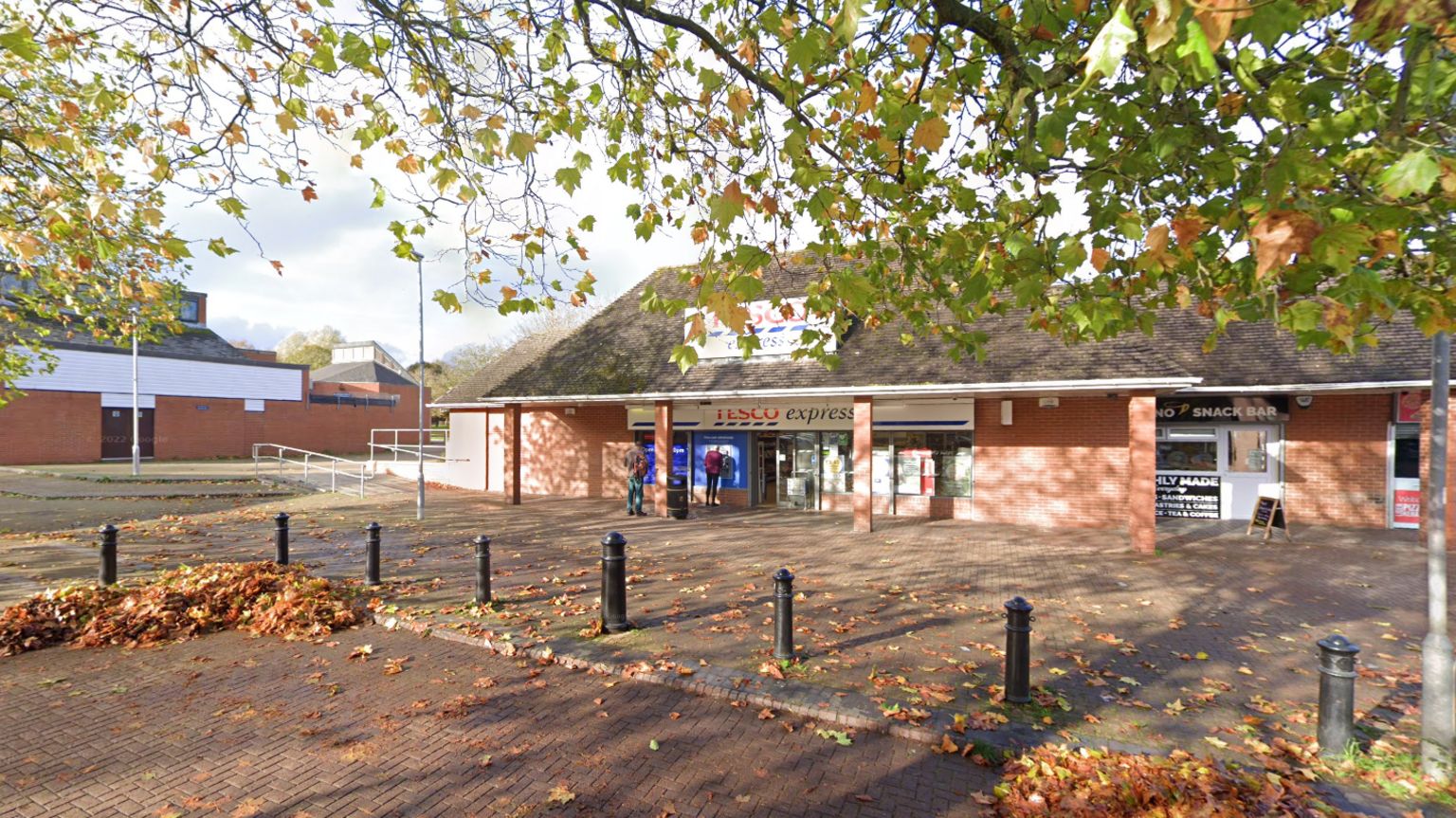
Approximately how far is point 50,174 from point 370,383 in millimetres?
48356

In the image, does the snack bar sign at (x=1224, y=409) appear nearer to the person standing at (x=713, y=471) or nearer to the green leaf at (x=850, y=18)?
the person standing at (x=713, y=471)

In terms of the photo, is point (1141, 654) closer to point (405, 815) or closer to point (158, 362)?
point (405, 815)

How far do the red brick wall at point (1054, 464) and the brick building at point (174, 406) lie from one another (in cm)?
3080

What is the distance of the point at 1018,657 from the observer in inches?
183

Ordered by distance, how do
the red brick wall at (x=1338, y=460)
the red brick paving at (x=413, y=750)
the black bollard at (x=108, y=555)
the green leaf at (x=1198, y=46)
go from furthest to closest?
the red brick wall at (x=1338, y=460), the black bollard at (x=108, y=555), the red brick paving at (x=413, y=750), the green leaf at (x=1198, y=46)

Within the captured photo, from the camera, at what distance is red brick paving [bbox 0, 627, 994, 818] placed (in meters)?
3.51

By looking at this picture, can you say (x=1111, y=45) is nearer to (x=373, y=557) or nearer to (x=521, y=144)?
(x=521, y=144)

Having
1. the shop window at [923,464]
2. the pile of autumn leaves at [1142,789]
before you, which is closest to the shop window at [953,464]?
the shop window at [923,464]

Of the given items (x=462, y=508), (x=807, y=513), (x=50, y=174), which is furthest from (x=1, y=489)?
(x=807, y=513)

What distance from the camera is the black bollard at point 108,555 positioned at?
24.7 feet

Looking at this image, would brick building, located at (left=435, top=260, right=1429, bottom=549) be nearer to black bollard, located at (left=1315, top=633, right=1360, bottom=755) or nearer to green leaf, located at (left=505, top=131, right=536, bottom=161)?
black bollard, located at (left=1315, top=633, right=1360, bottom=755)

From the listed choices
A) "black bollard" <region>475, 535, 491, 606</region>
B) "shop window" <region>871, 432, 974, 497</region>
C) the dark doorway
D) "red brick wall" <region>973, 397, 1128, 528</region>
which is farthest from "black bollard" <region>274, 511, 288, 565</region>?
the dark doorway

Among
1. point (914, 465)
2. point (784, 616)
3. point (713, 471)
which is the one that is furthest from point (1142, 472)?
point (713, 471)

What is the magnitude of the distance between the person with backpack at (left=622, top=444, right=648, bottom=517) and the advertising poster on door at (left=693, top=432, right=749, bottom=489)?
223 cm
